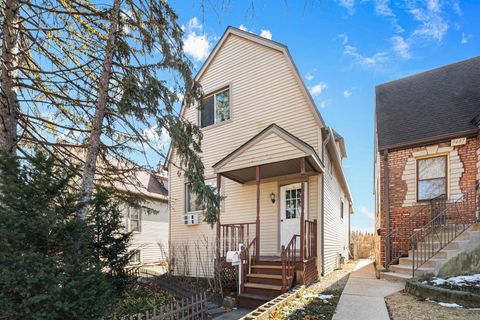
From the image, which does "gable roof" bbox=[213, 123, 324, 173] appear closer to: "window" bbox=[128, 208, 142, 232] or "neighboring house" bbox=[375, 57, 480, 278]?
"neighboring house" bbox=[375, 57, 480, 278]

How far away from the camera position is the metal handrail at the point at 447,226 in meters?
7.50

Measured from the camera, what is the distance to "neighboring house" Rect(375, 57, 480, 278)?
7742 mm

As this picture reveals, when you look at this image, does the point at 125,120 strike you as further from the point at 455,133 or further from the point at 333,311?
the point at 455,133

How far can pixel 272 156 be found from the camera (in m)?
7.59

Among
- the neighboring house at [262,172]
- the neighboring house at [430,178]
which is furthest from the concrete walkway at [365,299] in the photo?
the neighboring house at [262,172]

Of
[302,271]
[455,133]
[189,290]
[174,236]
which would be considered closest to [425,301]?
[302,271]

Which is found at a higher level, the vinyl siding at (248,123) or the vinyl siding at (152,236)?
the vinyl siding at (248,123)

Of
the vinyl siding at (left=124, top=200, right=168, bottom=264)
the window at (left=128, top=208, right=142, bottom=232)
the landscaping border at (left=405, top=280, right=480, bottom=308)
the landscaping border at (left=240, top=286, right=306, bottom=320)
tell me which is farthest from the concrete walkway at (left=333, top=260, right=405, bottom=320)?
the window at (left=128, top=208, right=142, bottom=232)

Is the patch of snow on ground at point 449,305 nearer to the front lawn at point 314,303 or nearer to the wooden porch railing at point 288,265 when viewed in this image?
the front lawn at point 314,303

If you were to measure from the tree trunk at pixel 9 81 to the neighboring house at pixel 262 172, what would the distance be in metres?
2.87

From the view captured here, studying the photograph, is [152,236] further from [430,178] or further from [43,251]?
[430,178]

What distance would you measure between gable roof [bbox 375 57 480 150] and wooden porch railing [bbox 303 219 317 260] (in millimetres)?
3878

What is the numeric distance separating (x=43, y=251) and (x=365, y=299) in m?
5.53

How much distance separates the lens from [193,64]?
633 cm
